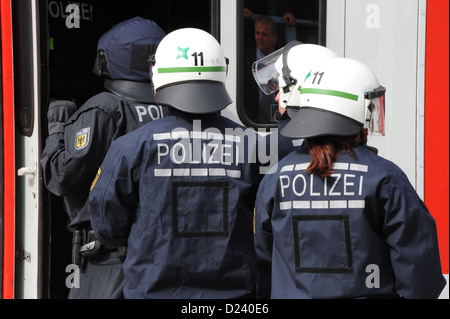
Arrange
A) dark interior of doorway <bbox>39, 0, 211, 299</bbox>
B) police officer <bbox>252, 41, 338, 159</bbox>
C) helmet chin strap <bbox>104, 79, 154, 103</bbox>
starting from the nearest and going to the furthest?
police officer <bbox>252, 41, 338, 159</bbox> → helmet chin strap <bbox>104, 79, 154, 103</bbox> → dark interior of doorway <bbox>39, 0, 211, 299</bbox>

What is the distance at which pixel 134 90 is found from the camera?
346cm

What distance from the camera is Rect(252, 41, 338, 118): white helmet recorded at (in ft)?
10.5

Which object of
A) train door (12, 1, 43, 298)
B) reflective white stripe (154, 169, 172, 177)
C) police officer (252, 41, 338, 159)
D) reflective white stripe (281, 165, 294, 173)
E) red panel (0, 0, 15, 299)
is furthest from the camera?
red panel (0, 0, 15, 299)

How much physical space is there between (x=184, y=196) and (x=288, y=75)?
2.40 ft

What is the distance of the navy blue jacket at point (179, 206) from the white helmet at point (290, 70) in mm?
390

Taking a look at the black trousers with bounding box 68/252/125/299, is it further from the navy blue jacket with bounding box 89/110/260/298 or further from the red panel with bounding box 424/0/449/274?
the red panel with bounding box 424/0/449/274

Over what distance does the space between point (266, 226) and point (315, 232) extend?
211 millimetres

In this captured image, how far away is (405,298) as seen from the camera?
100.0 inches

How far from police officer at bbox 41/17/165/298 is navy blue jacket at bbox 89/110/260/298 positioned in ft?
1.33

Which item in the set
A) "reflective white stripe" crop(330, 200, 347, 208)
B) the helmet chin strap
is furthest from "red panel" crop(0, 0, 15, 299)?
"reflective white stripe" crop(330, 200, 347, 208)

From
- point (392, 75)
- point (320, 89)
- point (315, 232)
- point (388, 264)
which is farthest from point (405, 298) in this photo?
point (392, 75)

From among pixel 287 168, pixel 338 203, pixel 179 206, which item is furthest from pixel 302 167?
pixel 179 206

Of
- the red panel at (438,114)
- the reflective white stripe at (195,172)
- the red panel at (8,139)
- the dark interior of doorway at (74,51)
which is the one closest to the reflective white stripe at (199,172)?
the reflective white stripe at (195,172)
